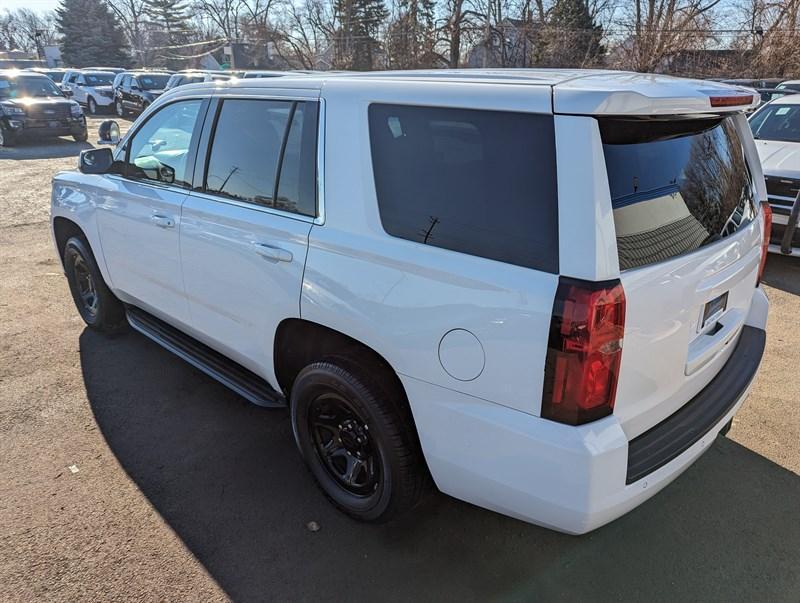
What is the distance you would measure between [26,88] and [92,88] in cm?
863

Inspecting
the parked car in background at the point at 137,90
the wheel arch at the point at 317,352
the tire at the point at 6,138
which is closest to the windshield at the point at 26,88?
the tire at the point at 6,138

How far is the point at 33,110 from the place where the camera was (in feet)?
52.1

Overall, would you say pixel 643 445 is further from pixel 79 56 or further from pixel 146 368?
pixel 79 56

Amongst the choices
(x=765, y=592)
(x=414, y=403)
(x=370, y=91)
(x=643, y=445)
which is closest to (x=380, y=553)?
(x=414, y=403)

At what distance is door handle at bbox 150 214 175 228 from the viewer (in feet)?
11.0

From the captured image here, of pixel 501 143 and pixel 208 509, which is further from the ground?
pixel 501 143

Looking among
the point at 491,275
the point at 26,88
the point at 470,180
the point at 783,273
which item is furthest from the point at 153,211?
the point at 26,88

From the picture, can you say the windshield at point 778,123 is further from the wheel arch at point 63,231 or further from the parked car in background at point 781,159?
the wheel arch at point 63,231

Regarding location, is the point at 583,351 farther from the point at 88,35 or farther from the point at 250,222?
the point at 88,35

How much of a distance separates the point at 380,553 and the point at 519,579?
0.61 meters

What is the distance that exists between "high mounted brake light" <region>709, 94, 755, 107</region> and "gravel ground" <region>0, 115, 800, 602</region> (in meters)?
1.87

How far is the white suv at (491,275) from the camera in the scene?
183cm

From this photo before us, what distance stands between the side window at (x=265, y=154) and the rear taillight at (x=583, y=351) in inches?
49.9

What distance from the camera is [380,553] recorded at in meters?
2.58
